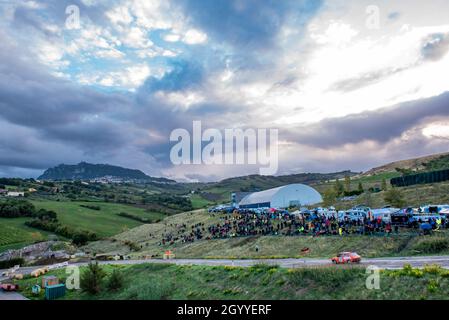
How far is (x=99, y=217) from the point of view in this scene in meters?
140

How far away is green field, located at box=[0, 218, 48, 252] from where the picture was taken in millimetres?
93238

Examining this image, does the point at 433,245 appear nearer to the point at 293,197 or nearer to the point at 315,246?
the point at 315,246

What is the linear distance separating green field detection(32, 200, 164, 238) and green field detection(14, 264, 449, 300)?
263 ft

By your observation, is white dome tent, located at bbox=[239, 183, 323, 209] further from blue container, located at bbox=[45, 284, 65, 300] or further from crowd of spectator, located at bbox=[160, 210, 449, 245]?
blue container, located at bbox=[45, 284, 65, 300]

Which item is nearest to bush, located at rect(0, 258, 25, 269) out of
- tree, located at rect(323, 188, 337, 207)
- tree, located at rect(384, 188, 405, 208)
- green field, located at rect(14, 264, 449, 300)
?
green field, located at rect(14, 264, 449, 300)

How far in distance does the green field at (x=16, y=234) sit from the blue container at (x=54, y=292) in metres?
56.3

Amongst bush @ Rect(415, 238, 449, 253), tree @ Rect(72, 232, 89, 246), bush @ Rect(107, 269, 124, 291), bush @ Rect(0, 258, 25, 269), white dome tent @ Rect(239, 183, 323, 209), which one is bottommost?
bush @ Rect(0, 258, 25, 269)

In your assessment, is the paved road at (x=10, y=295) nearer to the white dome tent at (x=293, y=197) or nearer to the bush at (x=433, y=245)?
the bush at (x=433, y=245)

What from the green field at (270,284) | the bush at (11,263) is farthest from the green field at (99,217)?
the green field at (270,284)

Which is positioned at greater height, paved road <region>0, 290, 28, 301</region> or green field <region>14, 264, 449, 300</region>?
green field <region>14, 264, 449, 300</region>

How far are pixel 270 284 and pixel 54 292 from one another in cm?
2786

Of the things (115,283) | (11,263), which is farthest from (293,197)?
(115,283)
